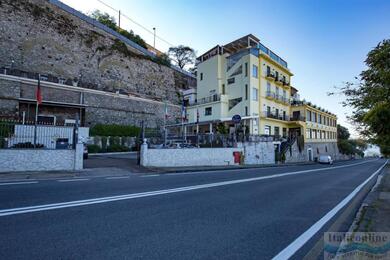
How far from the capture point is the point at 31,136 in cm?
1289

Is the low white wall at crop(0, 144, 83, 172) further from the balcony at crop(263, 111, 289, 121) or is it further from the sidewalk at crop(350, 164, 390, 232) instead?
the balcony at crop(263, 111, 289, 121)

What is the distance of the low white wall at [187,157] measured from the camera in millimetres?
16609

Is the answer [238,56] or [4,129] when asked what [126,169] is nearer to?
[4,129]

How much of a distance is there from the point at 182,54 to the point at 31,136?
60.8 metres

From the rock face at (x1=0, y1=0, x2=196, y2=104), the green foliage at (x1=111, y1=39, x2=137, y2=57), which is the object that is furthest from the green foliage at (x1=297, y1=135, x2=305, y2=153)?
the green foliage at (x1=111, y1=39, x2=137, y2=57)

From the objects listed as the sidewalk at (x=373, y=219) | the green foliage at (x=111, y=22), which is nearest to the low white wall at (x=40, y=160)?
the sidewalk at (x=373, y=219)

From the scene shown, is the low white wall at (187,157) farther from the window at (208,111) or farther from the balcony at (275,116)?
the window at (208,111)

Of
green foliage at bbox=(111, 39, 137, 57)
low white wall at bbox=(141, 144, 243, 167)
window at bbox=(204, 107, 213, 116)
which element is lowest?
low white wall at bbox=(141, 144, 243, 167)

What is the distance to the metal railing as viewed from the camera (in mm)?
11945

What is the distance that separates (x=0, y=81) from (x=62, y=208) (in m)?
26.7

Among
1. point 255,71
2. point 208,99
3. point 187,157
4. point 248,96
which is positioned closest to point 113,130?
point 187,157

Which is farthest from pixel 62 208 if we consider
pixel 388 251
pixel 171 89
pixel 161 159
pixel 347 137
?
pixel 347 137

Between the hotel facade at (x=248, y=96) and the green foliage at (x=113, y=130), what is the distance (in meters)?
9.71

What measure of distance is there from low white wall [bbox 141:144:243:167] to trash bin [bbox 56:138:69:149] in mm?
4768
